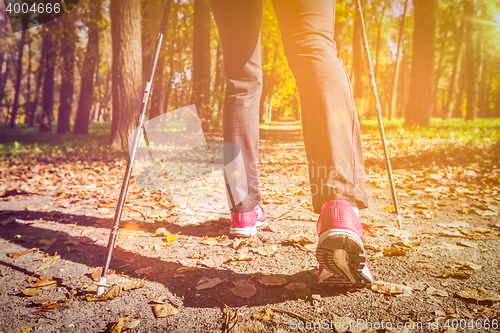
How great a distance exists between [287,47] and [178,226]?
5.70 feet

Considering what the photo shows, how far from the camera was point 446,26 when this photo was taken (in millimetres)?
21016

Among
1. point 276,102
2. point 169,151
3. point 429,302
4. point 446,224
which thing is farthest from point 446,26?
point 429,302

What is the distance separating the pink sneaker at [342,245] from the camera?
1.21 meters

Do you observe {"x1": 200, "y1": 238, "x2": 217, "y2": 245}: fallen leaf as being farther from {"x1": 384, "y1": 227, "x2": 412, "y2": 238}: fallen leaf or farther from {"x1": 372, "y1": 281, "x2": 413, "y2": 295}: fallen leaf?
{"x1": 384, "y1": 227, "x2": 412, "y2": 238}: fallen leaf

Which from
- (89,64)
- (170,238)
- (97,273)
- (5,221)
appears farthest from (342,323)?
(89,64)

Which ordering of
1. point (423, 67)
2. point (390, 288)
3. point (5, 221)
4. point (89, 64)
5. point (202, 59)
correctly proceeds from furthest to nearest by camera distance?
point (89, 64), point (202, 59), point (423, 67), point (5, 221), point (390, 288)

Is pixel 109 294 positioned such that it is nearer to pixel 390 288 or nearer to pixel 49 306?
pixel 49 306

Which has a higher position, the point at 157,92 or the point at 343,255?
the point at 157,92

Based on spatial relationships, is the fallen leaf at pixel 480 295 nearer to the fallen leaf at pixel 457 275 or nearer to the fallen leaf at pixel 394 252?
the fallen leaf at pixel 457 275

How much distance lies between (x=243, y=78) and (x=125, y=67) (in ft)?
Result: 20.3

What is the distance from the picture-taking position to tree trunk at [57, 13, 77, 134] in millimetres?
11789

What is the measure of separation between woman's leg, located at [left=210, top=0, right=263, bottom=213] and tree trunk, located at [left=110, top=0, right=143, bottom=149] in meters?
6.02

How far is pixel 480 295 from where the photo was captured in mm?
1311

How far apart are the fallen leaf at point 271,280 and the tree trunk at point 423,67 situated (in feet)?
35.3
